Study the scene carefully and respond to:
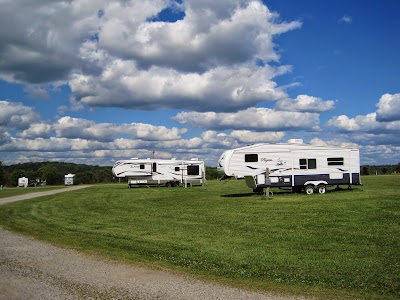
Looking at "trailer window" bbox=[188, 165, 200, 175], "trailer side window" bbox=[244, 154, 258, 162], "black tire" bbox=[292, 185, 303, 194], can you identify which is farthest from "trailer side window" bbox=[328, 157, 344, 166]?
"trailer window" bbox=[188, 165, 200, 175]

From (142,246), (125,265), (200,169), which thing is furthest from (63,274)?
(200,169)

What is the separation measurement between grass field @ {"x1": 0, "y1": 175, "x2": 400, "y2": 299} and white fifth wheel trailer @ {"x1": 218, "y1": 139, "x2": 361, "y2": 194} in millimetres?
6940

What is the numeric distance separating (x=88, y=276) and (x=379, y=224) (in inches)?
382

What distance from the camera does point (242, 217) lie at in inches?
644

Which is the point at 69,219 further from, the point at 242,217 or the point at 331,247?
the point at 331,247

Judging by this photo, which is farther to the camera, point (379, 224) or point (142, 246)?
point (379, 224)

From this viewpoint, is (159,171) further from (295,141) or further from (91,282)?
(91,282)

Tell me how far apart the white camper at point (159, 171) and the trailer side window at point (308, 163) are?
639 inches

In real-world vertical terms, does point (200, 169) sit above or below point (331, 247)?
above

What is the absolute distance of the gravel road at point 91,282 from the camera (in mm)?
6445

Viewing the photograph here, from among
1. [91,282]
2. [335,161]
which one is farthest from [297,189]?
[91,282]

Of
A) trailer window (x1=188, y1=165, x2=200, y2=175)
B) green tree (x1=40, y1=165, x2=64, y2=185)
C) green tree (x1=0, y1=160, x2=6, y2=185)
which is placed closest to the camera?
trailer window (x1=188, y1=165, x2=200, y2=175)

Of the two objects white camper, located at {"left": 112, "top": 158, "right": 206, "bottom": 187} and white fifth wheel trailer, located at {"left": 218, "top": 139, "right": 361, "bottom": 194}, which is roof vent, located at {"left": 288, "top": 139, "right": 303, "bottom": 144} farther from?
white camper, located at {"left": 112, "top": 158, "right": 206, "bottom": 187}

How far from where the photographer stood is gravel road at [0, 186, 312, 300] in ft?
21.1
